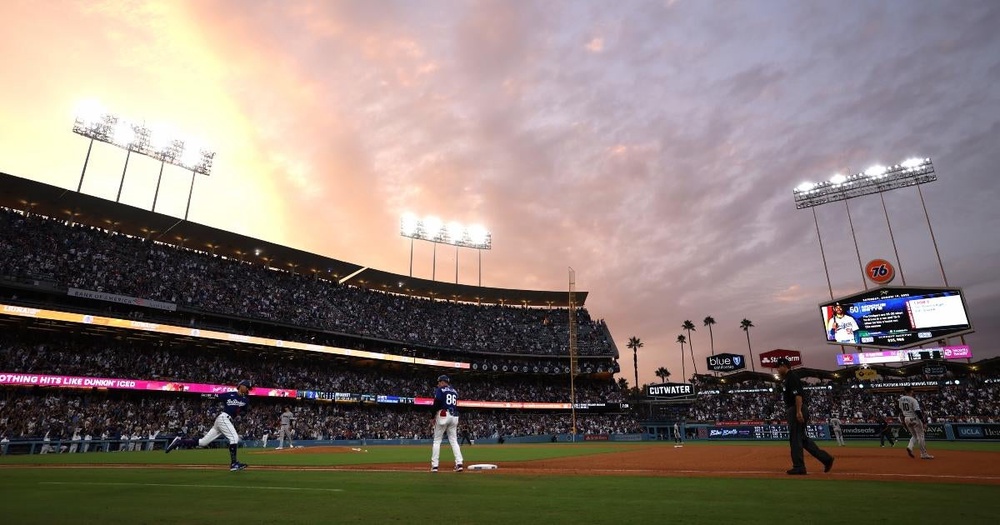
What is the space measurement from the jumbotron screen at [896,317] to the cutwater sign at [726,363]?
20453 millimetres

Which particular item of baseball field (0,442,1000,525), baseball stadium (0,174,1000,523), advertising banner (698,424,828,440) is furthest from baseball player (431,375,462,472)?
advertising banner (698,424,828,440)

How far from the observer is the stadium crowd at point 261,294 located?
35656mm

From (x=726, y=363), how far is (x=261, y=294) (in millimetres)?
57294

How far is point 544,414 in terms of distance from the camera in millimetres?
64188

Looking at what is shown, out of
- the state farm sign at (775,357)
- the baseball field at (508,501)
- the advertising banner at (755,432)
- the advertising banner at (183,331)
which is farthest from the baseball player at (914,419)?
the state farm sign at (775,357)

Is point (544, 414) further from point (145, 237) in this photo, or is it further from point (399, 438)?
point (145, 237)

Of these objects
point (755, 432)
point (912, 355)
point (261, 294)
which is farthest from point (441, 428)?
point (912, 355)

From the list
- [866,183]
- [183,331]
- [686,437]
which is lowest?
[686,437]

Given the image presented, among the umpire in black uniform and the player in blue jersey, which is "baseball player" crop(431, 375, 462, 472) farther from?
the umpire in black uniform

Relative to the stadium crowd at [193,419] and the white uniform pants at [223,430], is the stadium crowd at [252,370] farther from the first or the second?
the white uniform pants at [223,430]

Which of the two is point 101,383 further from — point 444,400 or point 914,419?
point 914,419

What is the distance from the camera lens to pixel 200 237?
149ft

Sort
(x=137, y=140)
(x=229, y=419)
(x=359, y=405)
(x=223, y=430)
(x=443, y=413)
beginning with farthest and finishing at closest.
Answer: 1. (x=359, y=405)
2. (x=137, y=140)
3. (x=229, y=419)
4. (x=223, y=430)
5. (x=443, y=413)

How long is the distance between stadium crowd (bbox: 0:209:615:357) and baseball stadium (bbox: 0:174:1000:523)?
0.75 ft
